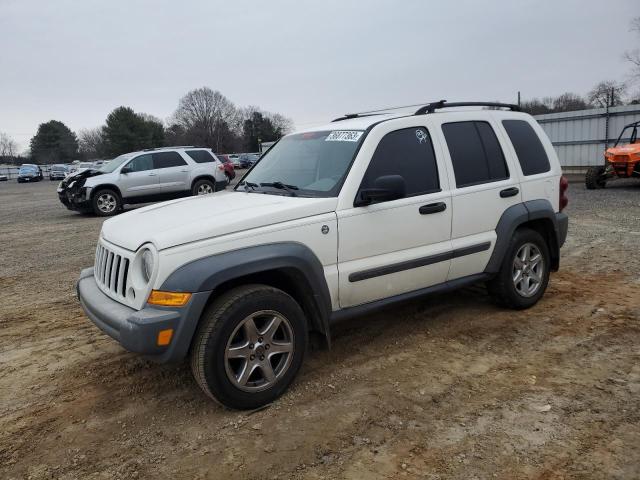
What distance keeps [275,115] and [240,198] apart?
93680 mm

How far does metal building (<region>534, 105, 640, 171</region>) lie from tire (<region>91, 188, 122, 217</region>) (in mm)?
17046

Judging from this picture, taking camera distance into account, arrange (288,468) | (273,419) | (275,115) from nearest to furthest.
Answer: (288,468) < (273,419) < (275,115)

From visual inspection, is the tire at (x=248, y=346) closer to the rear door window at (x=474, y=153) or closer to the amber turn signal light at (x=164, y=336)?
the amber turn signal light at (x=164, y=336)

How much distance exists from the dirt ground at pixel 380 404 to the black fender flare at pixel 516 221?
2.03 feet

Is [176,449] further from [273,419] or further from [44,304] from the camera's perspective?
[44,304]

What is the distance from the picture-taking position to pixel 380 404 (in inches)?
129

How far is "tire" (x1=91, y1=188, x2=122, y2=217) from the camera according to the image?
1409 centimetres

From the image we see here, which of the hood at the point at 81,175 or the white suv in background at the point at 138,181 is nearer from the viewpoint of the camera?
the white suv in background at the point at 138,181

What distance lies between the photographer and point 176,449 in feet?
9.58

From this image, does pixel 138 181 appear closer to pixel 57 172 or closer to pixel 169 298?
pixel 169 298

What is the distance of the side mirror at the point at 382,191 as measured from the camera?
11.4 feet

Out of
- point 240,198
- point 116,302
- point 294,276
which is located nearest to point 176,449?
point 116,302

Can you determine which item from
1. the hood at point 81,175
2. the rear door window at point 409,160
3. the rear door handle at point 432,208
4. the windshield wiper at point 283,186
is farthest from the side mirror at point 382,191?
the hood at point 81,175

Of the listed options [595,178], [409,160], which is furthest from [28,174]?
[409,160]
